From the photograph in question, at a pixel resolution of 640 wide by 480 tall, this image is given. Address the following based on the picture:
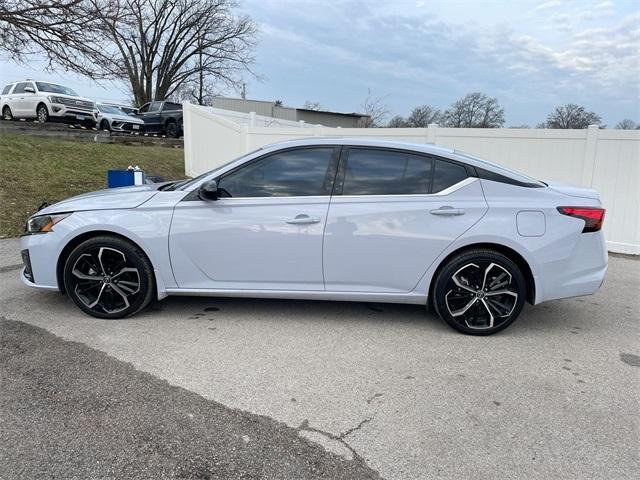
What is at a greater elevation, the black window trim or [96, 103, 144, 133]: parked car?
[96, 103, 144, 133]: parked car

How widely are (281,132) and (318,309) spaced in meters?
6.21

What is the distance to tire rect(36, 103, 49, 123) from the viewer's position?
16.1 m

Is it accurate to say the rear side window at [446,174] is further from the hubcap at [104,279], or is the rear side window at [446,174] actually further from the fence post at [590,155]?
the fence post at [590,155]

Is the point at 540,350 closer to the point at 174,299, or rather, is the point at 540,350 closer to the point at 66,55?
the point at 174,299

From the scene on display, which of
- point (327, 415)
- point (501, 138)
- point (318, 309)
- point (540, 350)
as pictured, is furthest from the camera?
point (501, 138)

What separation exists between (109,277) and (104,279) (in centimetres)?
5

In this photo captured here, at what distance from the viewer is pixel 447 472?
2.29m

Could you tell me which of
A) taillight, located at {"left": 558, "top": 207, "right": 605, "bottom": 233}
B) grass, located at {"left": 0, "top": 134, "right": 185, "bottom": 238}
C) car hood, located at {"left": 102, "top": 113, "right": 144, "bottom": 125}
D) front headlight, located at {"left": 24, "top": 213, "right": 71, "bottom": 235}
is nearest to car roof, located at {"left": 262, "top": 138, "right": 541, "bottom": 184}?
taillight, located at {"left": 558, "top": 207, "right": 605, "bottom": 233}

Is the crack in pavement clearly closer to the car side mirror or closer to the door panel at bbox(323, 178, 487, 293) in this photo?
the door panel at bbox(323, 178, 487, 293)

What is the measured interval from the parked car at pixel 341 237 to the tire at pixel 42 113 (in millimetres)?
14676

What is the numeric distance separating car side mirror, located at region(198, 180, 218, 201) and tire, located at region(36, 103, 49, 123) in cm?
1549

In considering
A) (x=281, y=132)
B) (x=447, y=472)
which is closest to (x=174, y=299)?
(x=447, y=472)

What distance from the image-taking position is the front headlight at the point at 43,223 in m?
4.01

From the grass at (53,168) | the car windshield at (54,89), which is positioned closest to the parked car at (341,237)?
the grass at (53,168)
